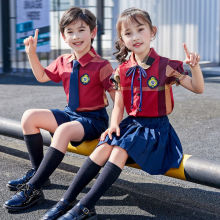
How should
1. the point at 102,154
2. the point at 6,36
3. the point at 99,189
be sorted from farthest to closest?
the point at 6,36
the point at 102,154
the point at 99,189

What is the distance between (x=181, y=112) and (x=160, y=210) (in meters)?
3.32

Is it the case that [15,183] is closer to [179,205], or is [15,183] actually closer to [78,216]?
[78,216]

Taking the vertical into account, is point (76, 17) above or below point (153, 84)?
above

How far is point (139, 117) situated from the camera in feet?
9.05

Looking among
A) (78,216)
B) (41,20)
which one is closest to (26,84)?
(41,20)

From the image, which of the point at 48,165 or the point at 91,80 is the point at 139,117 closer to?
the point at 91,80

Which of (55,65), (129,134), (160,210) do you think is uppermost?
(55,65)

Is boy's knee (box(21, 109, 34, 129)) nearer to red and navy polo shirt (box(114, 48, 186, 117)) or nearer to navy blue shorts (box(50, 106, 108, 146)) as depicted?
navy blue shorts (box(50, 106, 108, 146))

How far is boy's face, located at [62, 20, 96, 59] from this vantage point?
303 centimetres

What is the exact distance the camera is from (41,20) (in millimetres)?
11375

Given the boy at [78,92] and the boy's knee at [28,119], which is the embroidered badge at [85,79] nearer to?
the boy at [78,92]

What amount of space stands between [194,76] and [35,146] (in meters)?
1.19

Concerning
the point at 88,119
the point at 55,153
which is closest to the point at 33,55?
the point at 88,119

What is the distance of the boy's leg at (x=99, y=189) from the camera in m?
2.48
